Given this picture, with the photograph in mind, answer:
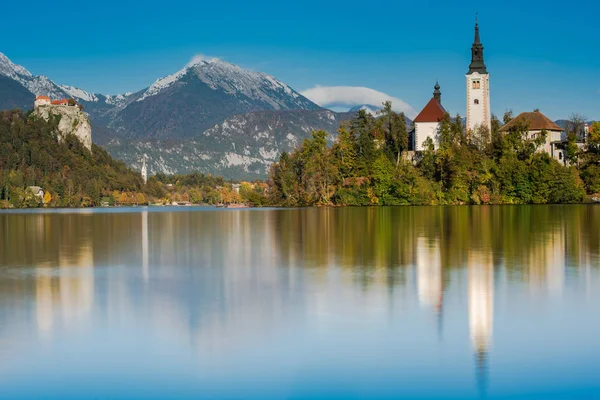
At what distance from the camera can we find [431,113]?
347 feet

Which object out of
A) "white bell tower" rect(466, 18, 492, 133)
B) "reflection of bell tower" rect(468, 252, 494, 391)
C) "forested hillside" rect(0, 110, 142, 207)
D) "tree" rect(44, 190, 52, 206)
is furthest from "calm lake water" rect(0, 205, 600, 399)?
"tree" rect(44, 190, 52, 206)

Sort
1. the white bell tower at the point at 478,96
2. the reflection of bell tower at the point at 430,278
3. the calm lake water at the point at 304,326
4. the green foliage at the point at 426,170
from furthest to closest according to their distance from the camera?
the white bell tower at the point at 478,96 < the green foliage at the point at 426,170 < the reflection of bell tower at the point at 430,278 < the calm lake water at the point at 304,326

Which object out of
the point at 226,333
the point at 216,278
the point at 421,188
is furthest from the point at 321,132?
the point at 226,333

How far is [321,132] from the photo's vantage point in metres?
104

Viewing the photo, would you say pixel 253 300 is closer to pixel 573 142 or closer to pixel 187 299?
pixel 187 299

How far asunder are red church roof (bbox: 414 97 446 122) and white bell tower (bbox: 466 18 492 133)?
14.1 ft

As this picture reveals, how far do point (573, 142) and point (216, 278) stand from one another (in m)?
88.1

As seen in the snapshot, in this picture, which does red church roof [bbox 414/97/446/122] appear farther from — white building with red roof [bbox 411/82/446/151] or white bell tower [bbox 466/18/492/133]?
white bell tower [bbox 466/18/492/133]

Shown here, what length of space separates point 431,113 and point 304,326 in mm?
94801

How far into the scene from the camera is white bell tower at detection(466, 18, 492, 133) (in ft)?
349

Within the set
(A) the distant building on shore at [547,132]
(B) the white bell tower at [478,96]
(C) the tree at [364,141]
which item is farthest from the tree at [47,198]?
(A) the distant building on shore at [547,132]

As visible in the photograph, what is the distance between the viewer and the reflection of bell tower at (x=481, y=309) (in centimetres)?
1165

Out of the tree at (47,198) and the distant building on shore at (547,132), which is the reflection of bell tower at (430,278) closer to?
the distant building on shore at (547,132)

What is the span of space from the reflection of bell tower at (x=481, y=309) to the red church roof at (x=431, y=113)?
270ft
